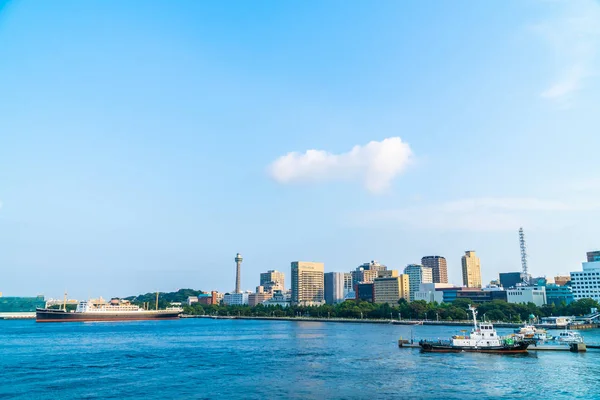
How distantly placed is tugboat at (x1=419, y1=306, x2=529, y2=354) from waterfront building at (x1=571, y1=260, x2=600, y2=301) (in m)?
131

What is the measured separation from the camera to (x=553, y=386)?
167 feet

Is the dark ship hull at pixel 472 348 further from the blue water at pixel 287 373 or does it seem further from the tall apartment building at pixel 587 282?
the tall apartment building at pixel 587 282

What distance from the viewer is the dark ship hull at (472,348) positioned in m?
75.8

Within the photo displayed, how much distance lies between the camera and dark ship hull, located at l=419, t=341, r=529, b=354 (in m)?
75.8

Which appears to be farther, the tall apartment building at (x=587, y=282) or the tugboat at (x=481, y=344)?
the tall apartment building at (x=587, y=282)

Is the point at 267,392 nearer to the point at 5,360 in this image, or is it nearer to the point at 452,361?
the point at 452,361

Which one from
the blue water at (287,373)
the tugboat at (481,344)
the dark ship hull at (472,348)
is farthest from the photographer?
the tugboat at (481,344)

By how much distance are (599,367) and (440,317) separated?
376 feet

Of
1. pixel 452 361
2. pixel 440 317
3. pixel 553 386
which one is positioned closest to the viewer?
A: pixel 553 386

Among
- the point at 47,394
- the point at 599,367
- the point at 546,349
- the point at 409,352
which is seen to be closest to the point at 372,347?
the point at 409,352

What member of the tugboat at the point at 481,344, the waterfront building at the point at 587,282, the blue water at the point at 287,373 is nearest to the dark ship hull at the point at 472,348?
the tugboat at the point at 481,344

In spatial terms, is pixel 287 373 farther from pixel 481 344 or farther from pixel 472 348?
pixel 481 344

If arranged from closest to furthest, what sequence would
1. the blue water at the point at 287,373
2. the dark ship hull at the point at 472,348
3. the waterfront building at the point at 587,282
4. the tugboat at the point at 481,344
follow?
1. the blue water at the point at 287,373
2. the dark ship hull at the point at 472,348
3. the tugboat at the point at 481,344
4. the waterfront building at the point at 587,282

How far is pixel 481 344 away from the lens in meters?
77.9
